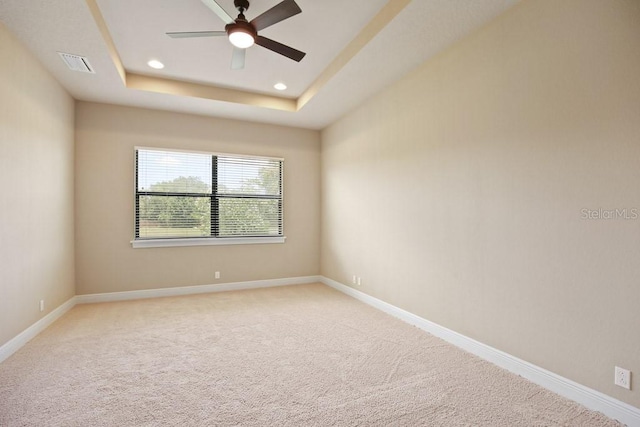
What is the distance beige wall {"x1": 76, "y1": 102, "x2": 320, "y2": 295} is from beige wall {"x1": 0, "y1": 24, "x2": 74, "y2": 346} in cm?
27

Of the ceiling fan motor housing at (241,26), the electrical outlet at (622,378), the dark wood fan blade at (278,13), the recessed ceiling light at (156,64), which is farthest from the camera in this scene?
the recessed ceiling light at (156,64)

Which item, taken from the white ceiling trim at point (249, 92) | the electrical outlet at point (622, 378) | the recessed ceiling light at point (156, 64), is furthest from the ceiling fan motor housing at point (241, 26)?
the electrical outlet at point (622, 378)

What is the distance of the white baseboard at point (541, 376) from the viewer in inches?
72.4

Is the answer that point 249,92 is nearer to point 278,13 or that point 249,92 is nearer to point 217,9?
point 217,9

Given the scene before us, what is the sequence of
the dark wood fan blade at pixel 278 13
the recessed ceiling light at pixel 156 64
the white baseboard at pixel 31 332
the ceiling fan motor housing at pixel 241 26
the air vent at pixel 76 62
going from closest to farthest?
the dark wood fan blade at pixel 278 13 → the ceiling fan motor housing at pixel 241 26 → the white baseboard at pixel 31 332 → the air vent at pixel 76 62 → the recessed ceiling light at pixel 156 64

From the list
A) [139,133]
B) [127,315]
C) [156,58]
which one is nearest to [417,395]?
[127,315]

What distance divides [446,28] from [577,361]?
Result: 2.76 metres

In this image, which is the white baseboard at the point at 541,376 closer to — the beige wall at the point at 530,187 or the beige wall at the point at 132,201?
the beige wall at the point at 530,187

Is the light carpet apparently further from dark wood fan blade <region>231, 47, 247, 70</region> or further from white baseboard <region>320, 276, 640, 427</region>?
dark wood fan blade <region>231, 47, 247, 70</region>

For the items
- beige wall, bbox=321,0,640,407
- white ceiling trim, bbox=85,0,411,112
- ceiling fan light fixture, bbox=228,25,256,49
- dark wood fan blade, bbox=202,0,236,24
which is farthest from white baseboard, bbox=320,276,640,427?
dark wood fan blade, bbox=202,0,236,24

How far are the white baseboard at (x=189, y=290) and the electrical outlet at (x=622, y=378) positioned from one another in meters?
4.24

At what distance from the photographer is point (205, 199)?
16.3 feet

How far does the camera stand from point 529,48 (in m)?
2.30

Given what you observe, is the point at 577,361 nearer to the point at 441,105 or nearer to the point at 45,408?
the point at 441,105
